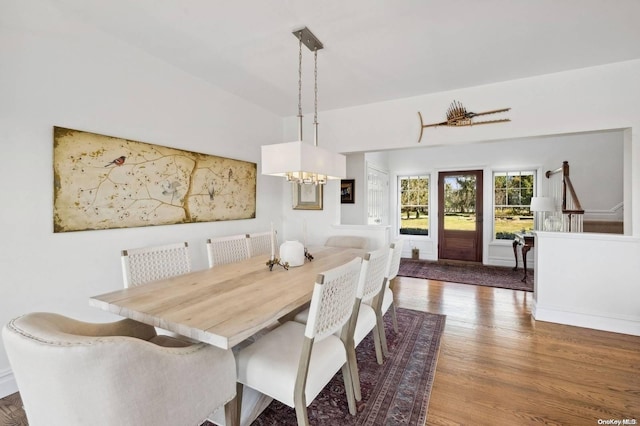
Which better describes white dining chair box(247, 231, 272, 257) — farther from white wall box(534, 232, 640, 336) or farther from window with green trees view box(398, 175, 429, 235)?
window with green trees view box(398, 175, 429, 235)

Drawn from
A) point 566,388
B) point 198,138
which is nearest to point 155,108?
point 198,138

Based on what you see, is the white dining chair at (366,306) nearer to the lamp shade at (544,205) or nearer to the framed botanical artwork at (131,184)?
the framed botanical artwork at (131,184)

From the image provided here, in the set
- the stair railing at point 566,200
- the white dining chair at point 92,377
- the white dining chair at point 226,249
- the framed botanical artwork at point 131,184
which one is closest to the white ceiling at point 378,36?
the framed botanical artwork at point 131,184

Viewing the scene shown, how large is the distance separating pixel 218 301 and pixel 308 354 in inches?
21.1

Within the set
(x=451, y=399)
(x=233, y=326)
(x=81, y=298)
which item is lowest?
(x=451, y=399)

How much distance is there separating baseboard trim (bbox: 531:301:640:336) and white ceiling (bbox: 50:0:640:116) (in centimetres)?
244

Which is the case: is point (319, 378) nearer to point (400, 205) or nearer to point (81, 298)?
point (81, 298)

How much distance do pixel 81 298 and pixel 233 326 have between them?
1726 millimetres

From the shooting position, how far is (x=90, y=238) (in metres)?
2.16

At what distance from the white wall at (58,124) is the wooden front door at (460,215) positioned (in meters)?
5.23

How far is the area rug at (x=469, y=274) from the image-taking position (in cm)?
438

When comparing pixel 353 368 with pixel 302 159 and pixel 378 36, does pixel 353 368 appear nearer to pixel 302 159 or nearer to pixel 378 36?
pixel 302 159

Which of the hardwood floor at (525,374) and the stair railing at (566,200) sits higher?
the stair railing at (566,200)

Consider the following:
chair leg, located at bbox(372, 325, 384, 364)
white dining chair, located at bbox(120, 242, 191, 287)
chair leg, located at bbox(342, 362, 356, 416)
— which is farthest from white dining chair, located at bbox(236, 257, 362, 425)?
white dining chair, located at bbox(120, 242, 191, 287)
